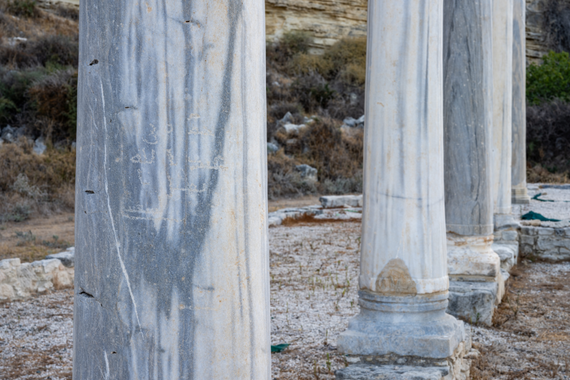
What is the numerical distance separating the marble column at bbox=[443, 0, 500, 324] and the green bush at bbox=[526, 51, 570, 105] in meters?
19.5

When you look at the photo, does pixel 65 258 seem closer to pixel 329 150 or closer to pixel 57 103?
pixel 57 103

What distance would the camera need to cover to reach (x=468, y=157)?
5.36 meters

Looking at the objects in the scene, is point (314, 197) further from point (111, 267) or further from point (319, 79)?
point (111, 267)

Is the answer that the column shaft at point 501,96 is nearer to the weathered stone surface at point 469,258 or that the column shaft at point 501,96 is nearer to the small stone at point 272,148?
the weathered stone surface at point 469,258

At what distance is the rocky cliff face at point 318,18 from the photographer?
30.6 meters

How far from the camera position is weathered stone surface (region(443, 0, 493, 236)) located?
17.2 ft

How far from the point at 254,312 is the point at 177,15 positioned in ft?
2.27

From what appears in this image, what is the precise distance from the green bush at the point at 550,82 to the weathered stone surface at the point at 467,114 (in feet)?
63.8

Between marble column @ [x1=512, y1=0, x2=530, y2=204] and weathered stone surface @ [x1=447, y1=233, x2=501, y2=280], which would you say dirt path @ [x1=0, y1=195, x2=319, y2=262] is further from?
marble column @ [x1=512, y1=0, x2=530, y2=204]

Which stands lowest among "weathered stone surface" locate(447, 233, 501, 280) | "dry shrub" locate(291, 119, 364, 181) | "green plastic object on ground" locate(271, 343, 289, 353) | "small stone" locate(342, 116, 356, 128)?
"green plastic object on ground" locate(271, 343, 289, 353)

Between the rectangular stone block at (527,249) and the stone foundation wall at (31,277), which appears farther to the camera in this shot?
the rectangular stone block at (527,249)

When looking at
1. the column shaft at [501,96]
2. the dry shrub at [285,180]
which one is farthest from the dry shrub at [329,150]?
the column shaft at [501,96]

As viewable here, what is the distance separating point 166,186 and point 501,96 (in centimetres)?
818

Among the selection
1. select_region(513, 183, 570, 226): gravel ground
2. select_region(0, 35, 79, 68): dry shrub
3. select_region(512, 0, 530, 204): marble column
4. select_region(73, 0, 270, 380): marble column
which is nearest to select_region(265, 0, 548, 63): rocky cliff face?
select_region(0, 35, 79, 68): dry shrub
